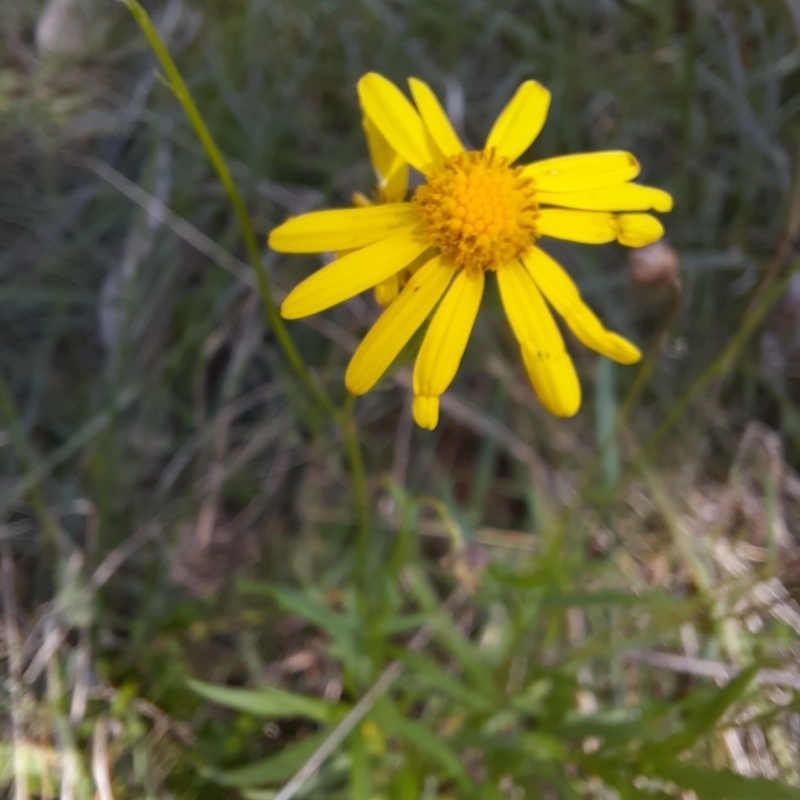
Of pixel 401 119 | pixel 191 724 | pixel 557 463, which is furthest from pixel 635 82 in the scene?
pixel 191 724

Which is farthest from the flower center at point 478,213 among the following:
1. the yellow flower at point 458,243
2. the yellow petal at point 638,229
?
the yellow petal at point 638,229

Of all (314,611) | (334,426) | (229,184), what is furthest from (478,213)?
(334,426)

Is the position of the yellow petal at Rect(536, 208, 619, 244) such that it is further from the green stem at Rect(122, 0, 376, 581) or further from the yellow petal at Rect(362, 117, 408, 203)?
the green stem at Rect(122, 0, 376, 581)

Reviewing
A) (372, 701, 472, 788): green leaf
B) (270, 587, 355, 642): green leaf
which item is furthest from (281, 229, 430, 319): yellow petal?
(372, 701, 472, 788): green leaf

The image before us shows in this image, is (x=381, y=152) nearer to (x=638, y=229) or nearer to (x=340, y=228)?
(x=340, y=228)

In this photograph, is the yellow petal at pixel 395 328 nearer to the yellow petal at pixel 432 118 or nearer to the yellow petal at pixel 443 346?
the yellow petal at pixel 443 346

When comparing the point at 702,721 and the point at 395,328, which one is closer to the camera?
the point at 395,328
